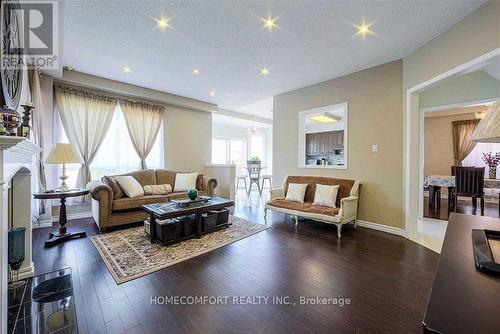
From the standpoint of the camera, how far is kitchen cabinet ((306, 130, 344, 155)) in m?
7.53

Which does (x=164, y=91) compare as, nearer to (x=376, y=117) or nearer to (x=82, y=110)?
(x=82, y=110)

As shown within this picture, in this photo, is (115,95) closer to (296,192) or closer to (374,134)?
(296,192)

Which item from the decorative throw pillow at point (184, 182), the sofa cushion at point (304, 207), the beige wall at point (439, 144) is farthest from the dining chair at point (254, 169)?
the beige wall at point (439, 144)

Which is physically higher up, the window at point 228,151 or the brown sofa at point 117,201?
the window at point 228,151

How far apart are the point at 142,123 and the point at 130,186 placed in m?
1.74

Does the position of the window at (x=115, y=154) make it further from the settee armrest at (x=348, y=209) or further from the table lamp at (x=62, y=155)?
the settee armrest at (x=348, y=209)

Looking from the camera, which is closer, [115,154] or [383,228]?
[383,228]

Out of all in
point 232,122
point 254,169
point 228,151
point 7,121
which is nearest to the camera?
point 7,121

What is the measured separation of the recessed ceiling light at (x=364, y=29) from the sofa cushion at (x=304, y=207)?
2465 millimetres

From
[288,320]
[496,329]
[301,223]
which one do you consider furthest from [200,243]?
[496,329]

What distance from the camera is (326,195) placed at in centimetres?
371

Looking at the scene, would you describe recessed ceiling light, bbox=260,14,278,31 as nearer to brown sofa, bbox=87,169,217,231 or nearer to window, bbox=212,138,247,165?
brown sofa, bbox=87,169,217,231

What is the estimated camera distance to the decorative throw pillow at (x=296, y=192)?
4037 mm

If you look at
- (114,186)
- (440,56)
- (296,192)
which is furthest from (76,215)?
(440,56)
